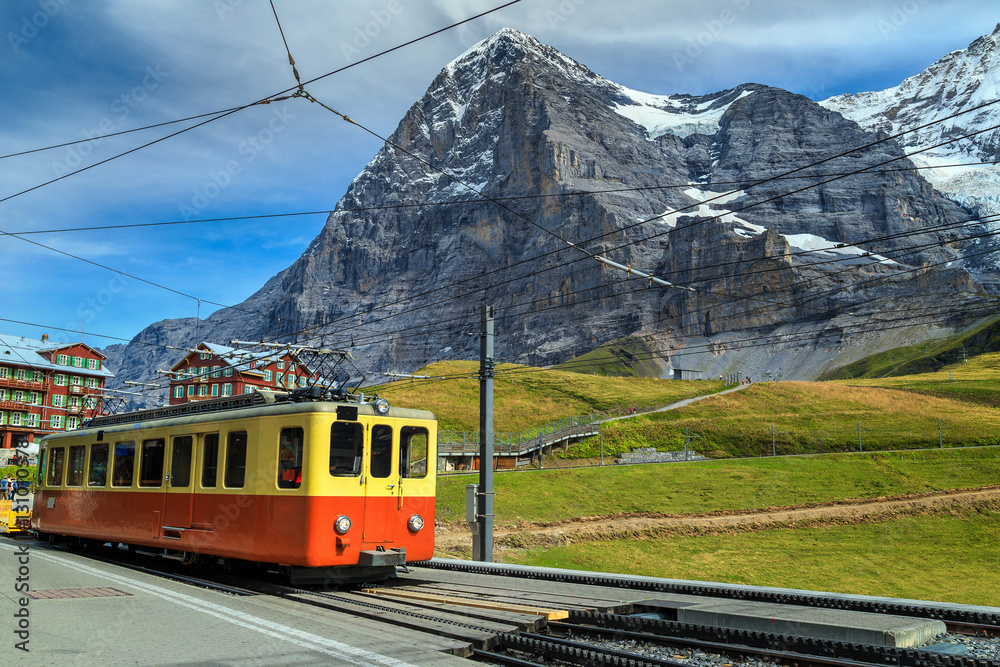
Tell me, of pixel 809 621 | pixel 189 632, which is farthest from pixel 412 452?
pixel 809 621

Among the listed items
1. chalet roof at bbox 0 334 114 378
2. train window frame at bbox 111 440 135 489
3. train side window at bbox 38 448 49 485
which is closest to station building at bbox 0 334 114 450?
chalet roof at bbox 0 334 114 378

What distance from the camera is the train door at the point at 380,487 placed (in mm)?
12656

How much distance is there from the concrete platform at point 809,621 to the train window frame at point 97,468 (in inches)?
514

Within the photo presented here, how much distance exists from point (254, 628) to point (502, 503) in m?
24.2

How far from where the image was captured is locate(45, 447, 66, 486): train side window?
760 inches

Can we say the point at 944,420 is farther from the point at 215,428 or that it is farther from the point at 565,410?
the point at 215,428

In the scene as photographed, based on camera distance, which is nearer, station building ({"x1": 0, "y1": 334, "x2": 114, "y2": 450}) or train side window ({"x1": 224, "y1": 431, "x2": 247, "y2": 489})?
train side window ({"x1": 224, "y1": 431, "x2": 247, "y2": 489})

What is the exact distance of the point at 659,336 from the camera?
189m

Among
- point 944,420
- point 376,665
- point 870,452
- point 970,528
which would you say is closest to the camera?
point 376,665

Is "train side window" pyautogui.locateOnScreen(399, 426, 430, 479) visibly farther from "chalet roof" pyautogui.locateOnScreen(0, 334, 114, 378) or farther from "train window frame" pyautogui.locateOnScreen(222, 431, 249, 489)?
"chalet roof" pyautogui.locateOnScreen(0, 334, 114, 378)

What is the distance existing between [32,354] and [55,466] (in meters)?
73.2

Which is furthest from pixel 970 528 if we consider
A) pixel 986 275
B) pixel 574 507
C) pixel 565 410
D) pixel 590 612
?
pixel 986 275

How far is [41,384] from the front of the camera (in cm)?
7931

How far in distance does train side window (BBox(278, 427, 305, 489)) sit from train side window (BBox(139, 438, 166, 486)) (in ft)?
13.4
